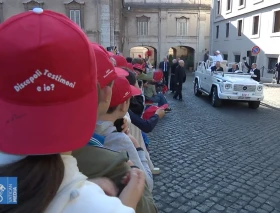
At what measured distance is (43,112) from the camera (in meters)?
0.84

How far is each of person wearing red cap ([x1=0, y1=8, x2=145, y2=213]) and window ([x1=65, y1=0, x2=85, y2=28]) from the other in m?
29.2

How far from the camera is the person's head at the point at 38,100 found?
800mm

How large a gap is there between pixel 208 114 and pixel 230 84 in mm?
1620

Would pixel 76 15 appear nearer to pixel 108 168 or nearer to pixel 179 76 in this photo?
pixel 179 76

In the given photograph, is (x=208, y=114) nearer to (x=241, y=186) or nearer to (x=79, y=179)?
(x=241, y=186)

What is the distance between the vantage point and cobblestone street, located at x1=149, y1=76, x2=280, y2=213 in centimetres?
396

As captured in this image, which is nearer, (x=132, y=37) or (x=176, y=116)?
(x=176, y=116)

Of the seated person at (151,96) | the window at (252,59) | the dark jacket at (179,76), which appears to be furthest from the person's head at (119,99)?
the window at (252,59)

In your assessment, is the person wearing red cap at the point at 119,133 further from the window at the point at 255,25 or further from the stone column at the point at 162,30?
the stone column at the point at 162,30

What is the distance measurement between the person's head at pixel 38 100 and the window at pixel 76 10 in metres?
29.2

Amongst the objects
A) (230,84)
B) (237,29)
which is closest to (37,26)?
(230,84)

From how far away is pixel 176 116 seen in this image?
32.3 feet

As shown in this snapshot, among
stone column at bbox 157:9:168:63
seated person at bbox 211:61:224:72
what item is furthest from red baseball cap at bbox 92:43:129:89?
stone column at bbox 157:9:168:63

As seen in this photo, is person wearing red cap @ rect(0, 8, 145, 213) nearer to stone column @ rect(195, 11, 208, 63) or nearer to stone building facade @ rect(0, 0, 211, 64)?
stone building facade @ rect(0, 0, 211, 64)
